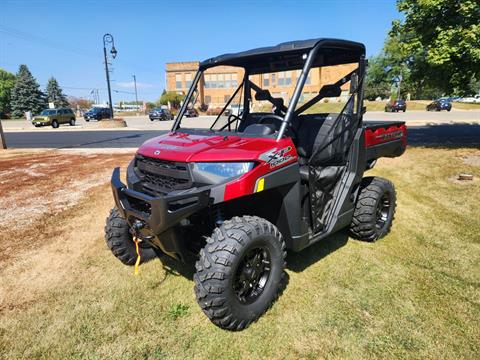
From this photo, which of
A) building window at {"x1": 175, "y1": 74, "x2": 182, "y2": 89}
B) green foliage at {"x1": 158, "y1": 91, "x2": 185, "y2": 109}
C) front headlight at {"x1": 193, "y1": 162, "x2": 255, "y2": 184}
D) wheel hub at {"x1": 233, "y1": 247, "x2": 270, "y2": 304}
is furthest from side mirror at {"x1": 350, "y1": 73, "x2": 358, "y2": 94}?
green foliage at {"x1": 158, "y1": 91, "x2": 185, "y2": 109}

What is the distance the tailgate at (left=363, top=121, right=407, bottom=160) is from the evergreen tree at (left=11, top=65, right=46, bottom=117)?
209ft

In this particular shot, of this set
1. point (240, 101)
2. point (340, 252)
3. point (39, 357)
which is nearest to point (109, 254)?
point (39, 357)

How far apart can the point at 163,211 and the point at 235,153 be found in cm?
75

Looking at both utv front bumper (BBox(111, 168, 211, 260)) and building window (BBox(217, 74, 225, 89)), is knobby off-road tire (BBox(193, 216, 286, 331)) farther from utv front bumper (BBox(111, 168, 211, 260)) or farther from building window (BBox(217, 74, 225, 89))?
building window (BBox(217, 74, 225, 89))

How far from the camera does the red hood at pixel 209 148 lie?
275 centimetres

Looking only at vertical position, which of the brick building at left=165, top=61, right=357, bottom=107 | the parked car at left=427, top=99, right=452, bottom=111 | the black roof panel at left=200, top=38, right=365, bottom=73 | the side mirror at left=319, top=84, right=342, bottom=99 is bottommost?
the parked car at left=427, top=99, right=452, bottom=111

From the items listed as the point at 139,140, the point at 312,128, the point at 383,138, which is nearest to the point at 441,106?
the point at 139,140

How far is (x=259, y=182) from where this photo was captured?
8.98ft

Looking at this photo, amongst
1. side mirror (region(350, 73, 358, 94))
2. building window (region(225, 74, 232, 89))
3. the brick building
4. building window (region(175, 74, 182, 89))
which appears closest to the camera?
the brick building

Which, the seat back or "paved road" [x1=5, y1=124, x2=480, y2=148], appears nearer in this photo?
the seat back

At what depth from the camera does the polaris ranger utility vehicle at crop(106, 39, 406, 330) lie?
262 centimetres

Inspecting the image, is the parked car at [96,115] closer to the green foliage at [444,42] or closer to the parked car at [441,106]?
the green foliage at [444,42]

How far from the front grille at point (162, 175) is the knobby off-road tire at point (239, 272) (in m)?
0.51

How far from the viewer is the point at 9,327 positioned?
2863mm
